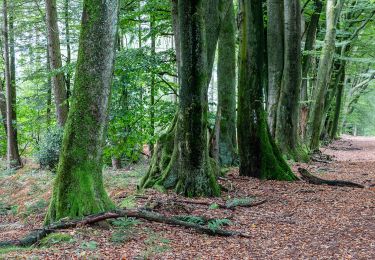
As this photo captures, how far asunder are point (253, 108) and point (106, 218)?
17.9ft

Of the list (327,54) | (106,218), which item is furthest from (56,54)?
(106,218)

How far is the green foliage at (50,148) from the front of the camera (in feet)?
47.8

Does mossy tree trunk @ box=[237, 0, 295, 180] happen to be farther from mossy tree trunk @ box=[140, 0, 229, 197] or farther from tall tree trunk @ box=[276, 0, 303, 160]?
tall tree trunk @ box=[276, 0, 303, 160]

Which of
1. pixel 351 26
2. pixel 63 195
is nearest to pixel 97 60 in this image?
pixel 63 195

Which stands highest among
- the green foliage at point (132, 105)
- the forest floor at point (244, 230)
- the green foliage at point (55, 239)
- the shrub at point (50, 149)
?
the green foliage at point (132, 105)

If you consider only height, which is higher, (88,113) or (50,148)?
(88,113)

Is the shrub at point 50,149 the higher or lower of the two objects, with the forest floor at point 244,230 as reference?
higher

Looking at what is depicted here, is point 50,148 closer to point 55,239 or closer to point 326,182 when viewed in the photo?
point 326,182

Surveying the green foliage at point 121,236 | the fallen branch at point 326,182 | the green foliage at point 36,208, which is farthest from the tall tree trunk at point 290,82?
the green foliage at point 121,236

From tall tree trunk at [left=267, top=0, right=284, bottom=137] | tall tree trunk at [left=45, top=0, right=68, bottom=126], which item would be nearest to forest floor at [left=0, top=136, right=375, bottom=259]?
tall tree trunk at [left=267, top=0, right=284, bottom=137]

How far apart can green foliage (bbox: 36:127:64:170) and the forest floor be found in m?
4.64

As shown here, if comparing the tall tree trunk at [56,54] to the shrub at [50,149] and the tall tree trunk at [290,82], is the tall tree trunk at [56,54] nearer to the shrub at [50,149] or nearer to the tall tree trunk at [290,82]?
the shrub at [50,149]

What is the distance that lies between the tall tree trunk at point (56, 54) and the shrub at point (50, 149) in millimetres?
521

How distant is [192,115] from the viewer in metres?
7.58
